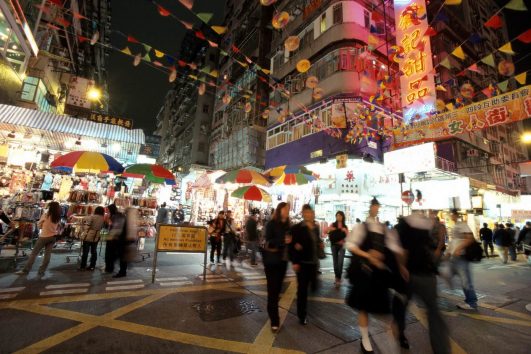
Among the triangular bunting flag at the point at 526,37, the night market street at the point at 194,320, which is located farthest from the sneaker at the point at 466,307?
the triangular bunting flag at the point at 526,37

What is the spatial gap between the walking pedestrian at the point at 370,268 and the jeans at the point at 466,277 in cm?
356

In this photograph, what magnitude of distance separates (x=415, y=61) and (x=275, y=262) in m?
15.5

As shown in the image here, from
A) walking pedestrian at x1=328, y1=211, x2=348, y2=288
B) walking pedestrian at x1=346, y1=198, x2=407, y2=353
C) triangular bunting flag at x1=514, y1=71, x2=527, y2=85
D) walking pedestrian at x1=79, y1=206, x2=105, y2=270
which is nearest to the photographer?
walking pedestrian at x1=346, y1=198, x2=407, y2=353

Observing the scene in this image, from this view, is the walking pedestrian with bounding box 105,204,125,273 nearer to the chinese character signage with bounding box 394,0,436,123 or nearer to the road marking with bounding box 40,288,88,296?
the road marking with bounding box 40,288,88,296

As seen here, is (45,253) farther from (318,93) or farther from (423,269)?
(318,93)

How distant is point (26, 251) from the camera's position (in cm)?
994

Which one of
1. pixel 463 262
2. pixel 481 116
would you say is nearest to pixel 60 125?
pixel 463 262

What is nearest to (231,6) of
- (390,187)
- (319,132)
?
(319,132)

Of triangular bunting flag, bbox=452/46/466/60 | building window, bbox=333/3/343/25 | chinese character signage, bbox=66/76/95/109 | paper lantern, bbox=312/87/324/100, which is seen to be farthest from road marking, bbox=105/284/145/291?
building window, bbox=333/3/343/25

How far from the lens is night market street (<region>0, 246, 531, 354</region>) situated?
3658 millimetres

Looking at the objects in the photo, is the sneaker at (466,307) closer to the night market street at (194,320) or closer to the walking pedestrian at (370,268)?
the night market street at (194,320)

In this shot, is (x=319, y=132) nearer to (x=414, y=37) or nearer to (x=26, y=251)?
(x=414, y=37)

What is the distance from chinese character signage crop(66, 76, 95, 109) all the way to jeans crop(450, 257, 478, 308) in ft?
65.5

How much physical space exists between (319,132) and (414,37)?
7.58m
